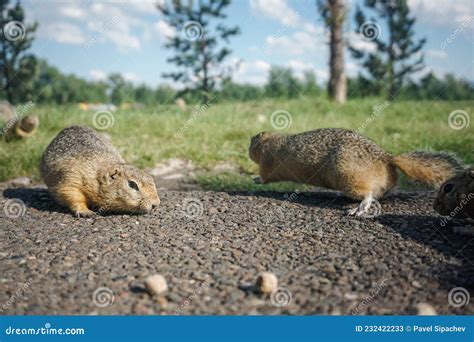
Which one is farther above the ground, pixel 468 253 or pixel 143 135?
pixel 468 253

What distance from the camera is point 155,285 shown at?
3.31 meters

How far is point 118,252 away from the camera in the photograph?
411 centimetres

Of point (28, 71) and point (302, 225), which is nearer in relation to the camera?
point (302, 225)

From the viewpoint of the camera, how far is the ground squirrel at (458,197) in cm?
467

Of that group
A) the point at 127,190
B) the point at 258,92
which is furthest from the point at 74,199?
the point at 258,92

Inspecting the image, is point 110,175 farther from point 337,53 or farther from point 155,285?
point 337,53

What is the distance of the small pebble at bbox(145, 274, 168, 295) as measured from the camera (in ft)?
10.8

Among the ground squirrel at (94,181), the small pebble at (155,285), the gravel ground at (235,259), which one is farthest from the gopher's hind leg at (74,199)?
the small pebble at (155,285)

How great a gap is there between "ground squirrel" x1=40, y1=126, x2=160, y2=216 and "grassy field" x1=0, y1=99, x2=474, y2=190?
6.17 feet

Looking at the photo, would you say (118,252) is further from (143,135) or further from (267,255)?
(143,135)

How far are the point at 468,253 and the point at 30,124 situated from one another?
25.7ft

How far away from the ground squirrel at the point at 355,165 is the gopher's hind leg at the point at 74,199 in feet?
8.66

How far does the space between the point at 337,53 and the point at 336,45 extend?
25 centimetres

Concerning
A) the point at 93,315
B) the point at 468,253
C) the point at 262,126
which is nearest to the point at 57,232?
the point at 93,315
